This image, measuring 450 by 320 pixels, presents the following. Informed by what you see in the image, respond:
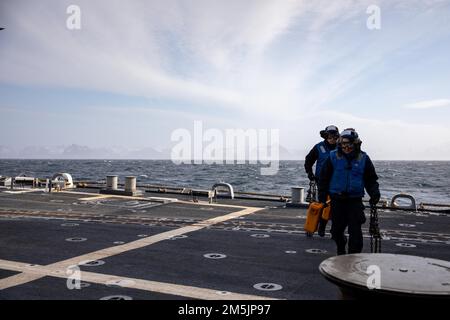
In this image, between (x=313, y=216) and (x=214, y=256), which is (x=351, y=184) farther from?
(x=214, y=256)

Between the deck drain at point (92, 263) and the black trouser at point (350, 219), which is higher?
the black trouser at point (350, 219)

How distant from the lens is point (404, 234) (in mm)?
10172

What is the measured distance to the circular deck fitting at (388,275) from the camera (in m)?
3.27

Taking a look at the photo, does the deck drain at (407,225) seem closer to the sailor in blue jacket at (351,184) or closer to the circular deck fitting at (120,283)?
the sailor in blue jacket at (351,184)

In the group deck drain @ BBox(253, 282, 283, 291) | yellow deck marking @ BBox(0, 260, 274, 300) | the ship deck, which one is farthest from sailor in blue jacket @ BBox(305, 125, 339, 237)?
yellow deck marking @ BBox(0, 260, 274, 300)

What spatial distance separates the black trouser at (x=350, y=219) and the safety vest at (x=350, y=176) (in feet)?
0.49

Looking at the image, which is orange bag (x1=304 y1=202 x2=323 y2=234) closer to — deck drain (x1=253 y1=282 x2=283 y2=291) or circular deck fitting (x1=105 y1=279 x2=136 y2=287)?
deck drain (x1=253 y1=282 x2=283 y2=291)

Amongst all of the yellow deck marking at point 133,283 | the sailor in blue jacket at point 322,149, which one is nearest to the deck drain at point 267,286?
the yellow deck marking at point 133,283

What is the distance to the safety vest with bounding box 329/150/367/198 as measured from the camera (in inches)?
242

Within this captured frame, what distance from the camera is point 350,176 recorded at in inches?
243

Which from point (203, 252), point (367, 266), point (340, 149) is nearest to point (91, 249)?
point (203, 252)
